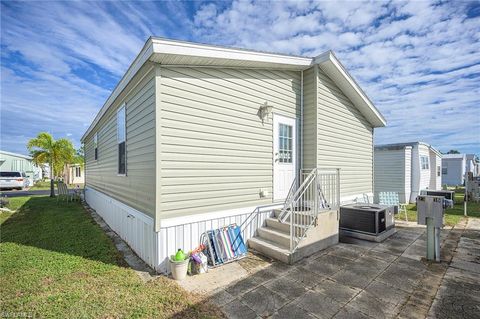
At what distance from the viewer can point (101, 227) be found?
22.2ft

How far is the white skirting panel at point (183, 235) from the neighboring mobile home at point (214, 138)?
0.02 metres

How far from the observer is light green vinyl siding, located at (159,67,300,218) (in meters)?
3.89

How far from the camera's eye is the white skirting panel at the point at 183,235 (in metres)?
3.73

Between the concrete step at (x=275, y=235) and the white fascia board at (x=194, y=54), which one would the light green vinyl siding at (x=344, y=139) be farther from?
the concrete step at (x=275, y=235)

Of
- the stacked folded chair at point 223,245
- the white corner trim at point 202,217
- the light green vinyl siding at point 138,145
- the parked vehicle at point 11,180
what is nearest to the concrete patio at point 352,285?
the stacked folded chair at point 223,245

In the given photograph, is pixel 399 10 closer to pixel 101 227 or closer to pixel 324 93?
pixel 324 93

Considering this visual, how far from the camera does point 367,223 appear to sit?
5.54 meters

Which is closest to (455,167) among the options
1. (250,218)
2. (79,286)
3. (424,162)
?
(424,162)

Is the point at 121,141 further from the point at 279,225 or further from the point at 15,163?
the point at 15,163

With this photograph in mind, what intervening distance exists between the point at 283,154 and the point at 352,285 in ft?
10.6

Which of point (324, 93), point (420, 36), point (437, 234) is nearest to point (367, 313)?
point (437, 234)

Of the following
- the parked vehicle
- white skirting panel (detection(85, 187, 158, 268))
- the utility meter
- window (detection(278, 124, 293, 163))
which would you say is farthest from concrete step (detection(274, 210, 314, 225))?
the parked vehicle

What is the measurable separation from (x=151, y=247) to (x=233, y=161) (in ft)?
7.31

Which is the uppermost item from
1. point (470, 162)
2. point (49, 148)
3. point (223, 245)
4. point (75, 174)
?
point (49, 148)
